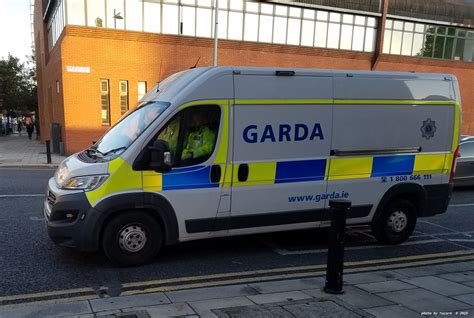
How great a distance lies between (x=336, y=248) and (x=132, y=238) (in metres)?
2.36

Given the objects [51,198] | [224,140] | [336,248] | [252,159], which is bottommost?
[336,248]

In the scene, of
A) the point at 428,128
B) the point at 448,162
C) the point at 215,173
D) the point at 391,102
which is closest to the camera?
the point at 215,173

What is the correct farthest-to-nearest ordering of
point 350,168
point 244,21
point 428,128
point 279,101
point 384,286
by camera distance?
point 244,21
point 428,128
point 350,168
point 279,101
point 384,286

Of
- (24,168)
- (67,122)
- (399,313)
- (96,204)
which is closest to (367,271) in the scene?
(399,313)

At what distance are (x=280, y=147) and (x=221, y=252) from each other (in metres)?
1.67

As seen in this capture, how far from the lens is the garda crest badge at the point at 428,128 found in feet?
19.8

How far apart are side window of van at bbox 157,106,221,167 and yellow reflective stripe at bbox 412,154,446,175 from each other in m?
3.16

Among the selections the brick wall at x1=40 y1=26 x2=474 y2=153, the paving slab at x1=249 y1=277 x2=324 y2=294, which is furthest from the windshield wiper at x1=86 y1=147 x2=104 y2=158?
the brick wall at x1=40 y1=26 x2=474 y2=153

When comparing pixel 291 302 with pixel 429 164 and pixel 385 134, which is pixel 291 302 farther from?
pixel 429 164

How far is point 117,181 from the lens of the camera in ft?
15.2

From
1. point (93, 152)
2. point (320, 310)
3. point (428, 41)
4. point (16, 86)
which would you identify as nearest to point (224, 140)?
point (93, 152)

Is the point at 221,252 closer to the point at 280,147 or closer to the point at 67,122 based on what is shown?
the point at 280,147

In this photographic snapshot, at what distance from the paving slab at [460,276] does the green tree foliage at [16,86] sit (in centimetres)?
4090

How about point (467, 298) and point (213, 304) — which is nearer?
point (213, 304)
